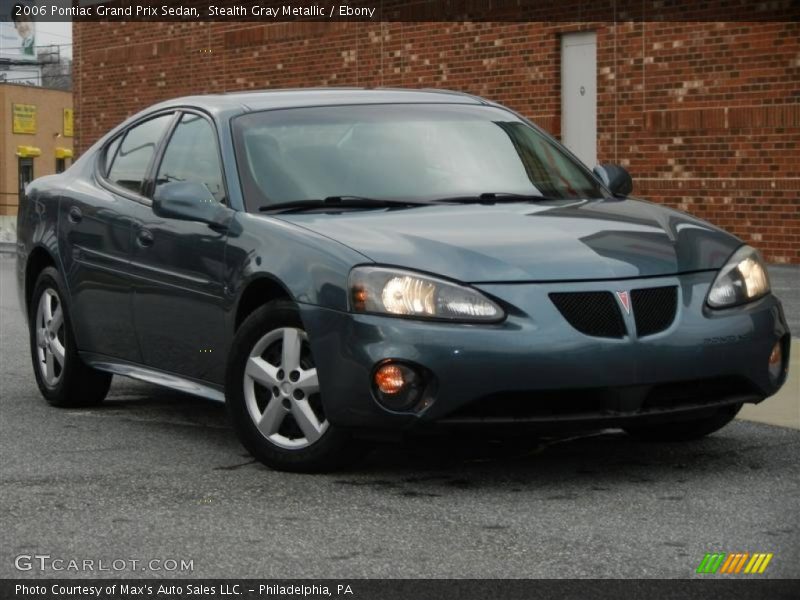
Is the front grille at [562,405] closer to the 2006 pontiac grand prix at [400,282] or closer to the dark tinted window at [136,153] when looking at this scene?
the 2006 pontiac grand prix at [400,282]

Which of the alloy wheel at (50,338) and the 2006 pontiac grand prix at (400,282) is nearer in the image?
the 2006 pontiac grand prix at (400,282)

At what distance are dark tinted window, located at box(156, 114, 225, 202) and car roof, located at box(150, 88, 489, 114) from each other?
10 cm

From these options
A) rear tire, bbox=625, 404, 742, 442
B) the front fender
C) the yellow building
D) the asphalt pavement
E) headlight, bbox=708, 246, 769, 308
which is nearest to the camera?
the asphalt pavement

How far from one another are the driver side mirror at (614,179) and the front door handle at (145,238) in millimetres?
1979

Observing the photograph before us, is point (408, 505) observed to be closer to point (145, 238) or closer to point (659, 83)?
point (145, 238)

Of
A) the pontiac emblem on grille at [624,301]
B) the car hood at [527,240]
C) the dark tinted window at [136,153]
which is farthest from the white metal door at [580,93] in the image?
the pontiac emblem on grille at [624,301]

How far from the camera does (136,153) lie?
8141 mm

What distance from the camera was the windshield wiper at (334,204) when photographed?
676 cm

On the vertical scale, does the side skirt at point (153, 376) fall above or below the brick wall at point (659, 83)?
below

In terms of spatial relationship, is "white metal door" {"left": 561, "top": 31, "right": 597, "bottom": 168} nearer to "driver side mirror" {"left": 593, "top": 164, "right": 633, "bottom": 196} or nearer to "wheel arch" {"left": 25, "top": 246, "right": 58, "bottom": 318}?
"wheel arch" {"left": 25, "top": 246, "right": 58, "bottom": 318}

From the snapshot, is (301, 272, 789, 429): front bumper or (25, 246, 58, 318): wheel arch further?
(25, 246, 58, 318): wheel arch

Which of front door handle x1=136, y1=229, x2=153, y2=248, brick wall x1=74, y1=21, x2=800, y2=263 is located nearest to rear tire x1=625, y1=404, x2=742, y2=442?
front door handle x1=136, y1=229, x2=153, y2=248
